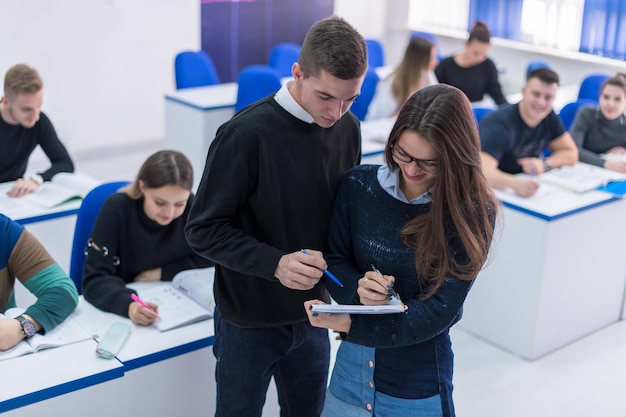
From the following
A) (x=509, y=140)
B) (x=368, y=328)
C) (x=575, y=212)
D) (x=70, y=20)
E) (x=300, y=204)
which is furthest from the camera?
(x=70, y=20)

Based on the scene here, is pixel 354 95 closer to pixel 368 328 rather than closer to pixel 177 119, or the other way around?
pixel 368 328

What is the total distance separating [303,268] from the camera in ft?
5.66

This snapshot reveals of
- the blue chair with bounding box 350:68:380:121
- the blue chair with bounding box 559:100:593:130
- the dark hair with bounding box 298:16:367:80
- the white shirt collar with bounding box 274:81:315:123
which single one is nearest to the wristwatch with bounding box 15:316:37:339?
the white shirt collar with bounding box 274:81:315:123

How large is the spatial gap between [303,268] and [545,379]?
7.04 ft

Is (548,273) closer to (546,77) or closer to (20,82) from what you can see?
(546,77)

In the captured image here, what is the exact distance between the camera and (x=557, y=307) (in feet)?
12.0

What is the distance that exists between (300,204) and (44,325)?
36.5 inches

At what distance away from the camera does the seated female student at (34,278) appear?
229cm

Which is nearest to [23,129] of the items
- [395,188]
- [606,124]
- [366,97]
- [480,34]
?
[366,97]

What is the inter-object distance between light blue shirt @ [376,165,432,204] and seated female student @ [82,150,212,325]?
3.50 feet

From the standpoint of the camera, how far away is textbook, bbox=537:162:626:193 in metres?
3.76

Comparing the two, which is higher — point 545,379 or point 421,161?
point 421,161

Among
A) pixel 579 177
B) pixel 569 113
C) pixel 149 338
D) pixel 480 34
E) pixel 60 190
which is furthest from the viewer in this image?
pixel 480 34

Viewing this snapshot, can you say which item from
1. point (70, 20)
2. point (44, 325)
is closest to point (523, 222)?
point (44, 325)
